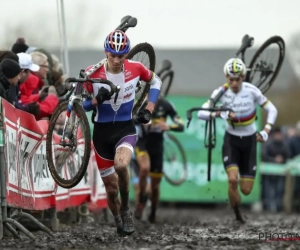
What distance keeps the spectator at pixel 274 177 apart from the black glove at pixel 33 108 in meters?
12.8

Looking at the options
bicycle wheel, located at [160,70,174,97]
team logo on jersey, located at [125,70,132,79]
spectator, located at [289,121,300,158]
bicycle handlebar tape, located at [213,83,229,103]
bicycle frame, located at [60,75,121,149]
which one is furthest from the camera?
spectator, located at [289,121,300,158]

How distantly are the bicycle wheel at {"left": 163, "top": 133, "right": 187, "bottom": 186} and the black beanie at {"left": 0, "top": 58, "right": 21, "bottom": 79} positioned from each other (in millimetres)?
9202

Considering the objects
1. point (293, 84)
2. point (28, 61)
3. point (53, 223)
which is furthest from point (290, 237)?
point (293, 84)

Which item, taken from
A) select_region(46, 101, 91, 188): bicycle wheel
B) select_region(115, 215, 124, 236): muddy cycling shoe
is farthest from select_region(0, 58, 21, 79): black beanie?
select_region(115, 215, 124, 236): muddy cycling shoe

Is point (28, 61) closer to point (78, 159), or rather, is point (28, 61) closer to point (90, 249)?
point (78, 159)

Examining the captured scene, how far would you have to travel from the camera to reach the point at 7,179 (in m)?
11.6

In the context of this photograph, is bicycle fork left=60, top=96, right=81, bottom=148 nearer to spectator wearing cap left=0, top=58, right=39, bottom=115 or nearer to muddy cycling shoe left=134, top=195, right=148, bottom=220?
spectator wearing cap left=0, top=58, right=39, bottom=115

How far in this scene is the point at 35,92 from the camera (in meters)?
14.7

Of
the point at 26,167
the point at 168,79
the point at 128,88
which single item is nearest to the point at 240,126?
the point at 168,79

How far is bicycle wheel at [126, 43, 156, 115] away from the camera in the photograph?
13.2 m

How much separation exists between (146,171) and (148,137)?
24.4 inches

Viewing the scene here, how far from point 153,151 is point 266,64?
2.43m

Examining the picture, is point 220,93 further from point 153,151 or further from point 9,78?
point 9,78

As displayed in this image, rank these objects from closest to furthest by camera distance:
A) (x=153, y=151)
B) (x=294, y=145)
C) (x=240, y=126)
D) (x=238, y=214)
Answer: (x=238, y=214), (x=240, y=126), (x=153, y=151), (x=294, y=145)
